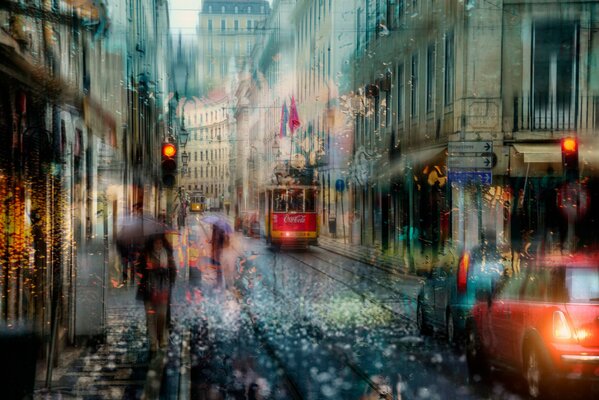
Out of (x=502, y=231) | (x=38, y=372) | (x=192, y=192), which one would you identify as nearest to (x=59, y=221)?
(x=38, y=372)

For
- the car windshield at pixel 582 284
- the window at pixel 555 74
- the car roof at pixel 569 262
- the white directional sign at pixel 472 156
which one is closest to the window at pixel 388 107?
the window at pixel 555 74

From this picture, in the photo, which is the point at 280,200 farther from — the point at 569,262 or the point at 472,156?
the point at 569,262

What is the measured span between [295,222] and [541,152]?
52.2 feet

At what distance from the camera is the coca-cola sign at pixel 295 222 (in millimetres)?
39500

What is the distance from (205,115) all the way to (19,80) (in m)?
136

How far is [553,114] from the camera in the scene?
1036 inches

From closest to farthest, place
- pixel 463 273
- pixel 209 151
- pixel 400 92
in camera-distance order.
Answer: pixel 463 273 < pixel 400 92 < pixel 209 151

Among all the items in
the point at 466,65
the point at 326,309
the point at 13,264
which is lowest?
the point at 326,309

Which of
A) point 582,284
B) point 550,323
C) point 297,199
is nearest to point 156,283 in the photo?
point 550,323

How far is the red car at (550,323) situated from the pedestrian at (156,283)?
15.1 ft

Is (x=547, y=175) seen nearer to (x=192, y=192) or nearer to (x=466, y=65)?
(x=466, y=65)

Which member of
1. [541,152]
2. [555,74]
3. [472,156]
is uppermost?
[555,74]

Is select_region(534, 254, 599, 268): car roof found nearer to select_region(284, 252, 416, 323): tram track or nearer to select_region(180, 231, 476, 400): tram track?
select_region(180, 231, 476, 400): tram track

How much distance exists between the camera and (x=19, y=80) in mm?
9852
